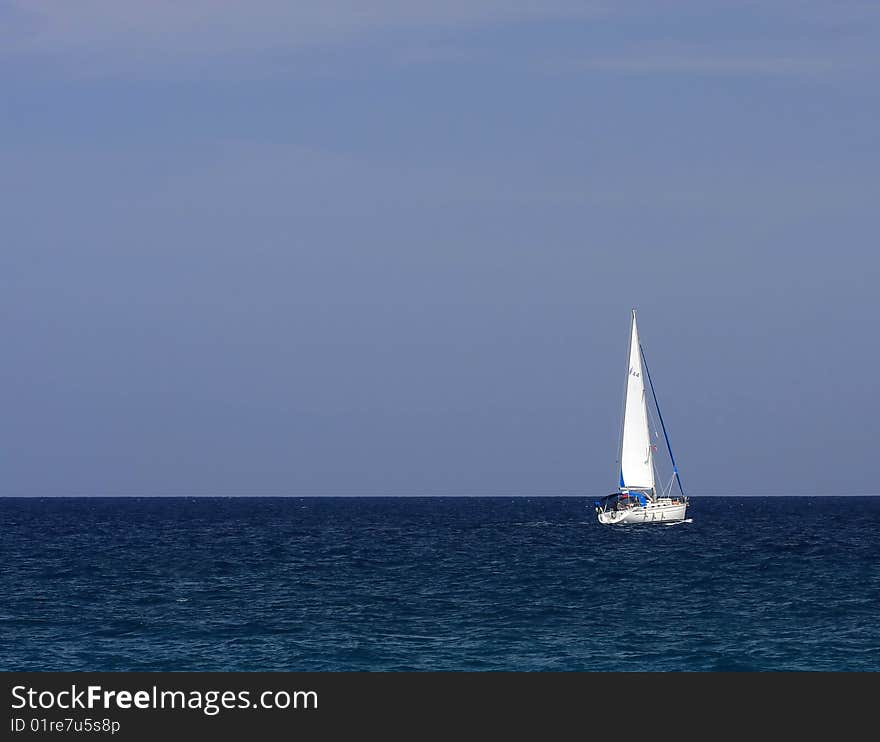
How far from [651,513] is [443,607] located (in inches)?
2954

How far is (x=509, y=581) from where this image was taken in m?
65.8

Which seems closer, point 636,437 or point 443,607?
point 443,607

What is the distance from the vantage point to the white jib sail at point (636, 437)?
127 m

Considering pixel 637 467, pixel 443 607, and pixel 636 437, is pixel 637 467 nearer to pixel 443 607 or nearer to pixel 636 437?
pixel 636 437

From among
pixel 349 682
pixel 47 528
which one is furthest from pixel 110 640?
pixel 47 528

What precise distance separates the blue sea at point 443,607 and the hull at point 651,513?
20978 millimetres

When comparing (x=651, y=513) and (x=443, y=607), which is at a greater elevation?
(x=651, y=513)

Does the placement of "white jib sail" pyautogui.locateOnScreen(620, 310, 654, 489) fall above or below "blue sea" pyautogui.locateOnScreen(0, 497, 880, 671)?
above

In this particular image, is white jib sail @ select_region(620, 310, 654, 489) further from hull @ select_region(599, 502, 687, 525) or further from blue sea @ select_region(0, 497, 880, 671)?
blue sea @ select_region(0, 497, 880, 671)

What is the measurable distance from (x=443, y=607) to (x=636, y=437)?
7713 cm

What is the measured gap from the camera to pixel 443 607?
53.0 meters

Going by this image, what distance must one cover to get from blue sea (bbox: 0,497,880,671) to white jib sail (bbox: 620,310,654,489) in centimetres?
2387

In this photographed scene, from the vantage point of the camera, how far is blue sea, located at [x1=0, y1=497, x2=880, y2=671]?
1550 inches

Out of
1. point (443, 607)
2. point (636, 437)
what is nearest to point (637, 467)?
point (636, 437)
